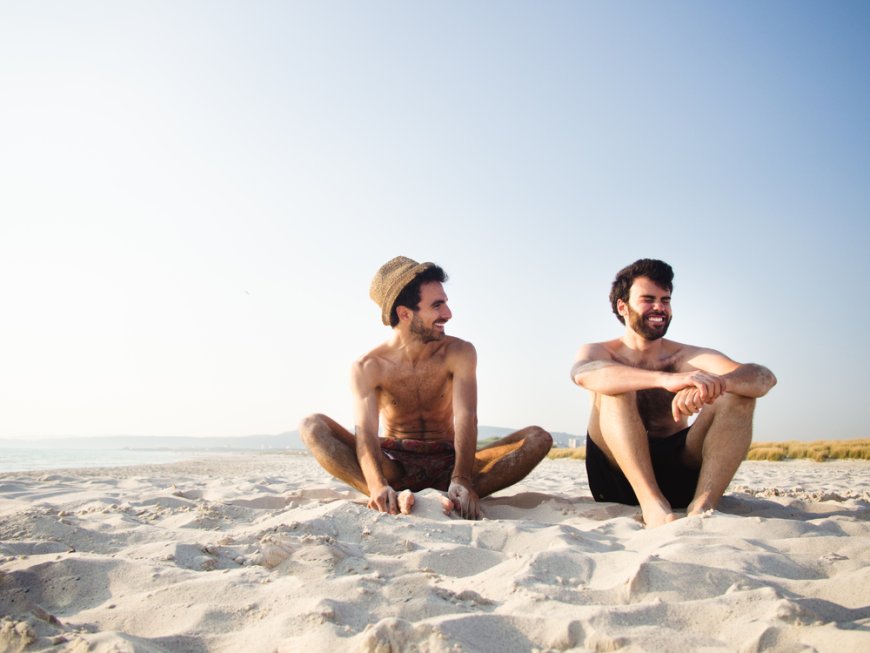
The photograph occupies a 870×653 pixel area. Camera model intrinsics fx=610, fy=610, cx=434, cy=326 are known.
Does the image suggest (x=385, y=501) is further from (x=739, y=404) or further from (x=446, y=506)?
(x=739, y=404)

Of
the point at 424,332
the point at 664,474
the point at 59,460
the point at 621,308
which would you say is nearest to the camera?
the point at 664,474

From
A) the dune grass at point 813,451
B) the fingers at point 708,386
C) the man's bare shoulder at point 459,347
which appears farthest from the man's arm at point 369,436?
the dune grass at point 813,451

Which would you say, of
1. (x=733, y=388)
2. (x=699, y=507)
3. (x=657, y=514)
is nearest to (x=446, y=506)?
(x=657, y=514)

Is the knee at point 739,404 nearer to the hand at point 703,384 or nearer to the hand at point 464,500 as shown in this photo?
the hand at point 703,384

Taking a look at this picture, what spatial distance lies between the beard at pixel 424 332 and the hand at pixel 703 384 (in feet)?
4.87

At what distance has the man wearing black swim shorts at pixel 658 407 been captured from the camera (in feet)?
9.80

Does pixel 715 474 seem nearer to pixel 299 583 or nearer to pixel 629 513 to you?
pixel 629 513

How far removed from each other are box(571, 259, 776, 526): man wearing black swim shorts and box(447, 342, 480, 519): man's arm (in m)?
0.68

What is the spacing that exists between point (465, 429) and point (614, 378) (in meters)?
0.95

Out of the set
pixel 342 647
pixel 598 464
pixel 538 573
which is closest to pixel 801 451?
pixel 598 464

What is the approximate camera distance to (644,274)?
141 inches

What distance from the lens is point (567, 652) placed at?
141 centimetres

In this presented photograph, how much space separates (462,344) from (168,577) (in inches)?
93.0

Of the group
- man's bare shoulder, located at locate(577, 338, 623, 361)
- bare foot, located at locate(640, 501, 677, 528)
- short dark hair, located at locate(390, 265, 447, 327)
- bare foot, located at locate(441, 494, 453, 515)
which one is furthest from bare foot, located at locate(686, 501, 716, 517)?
short dark hair, located at locate(390, 265, 447, 327)
